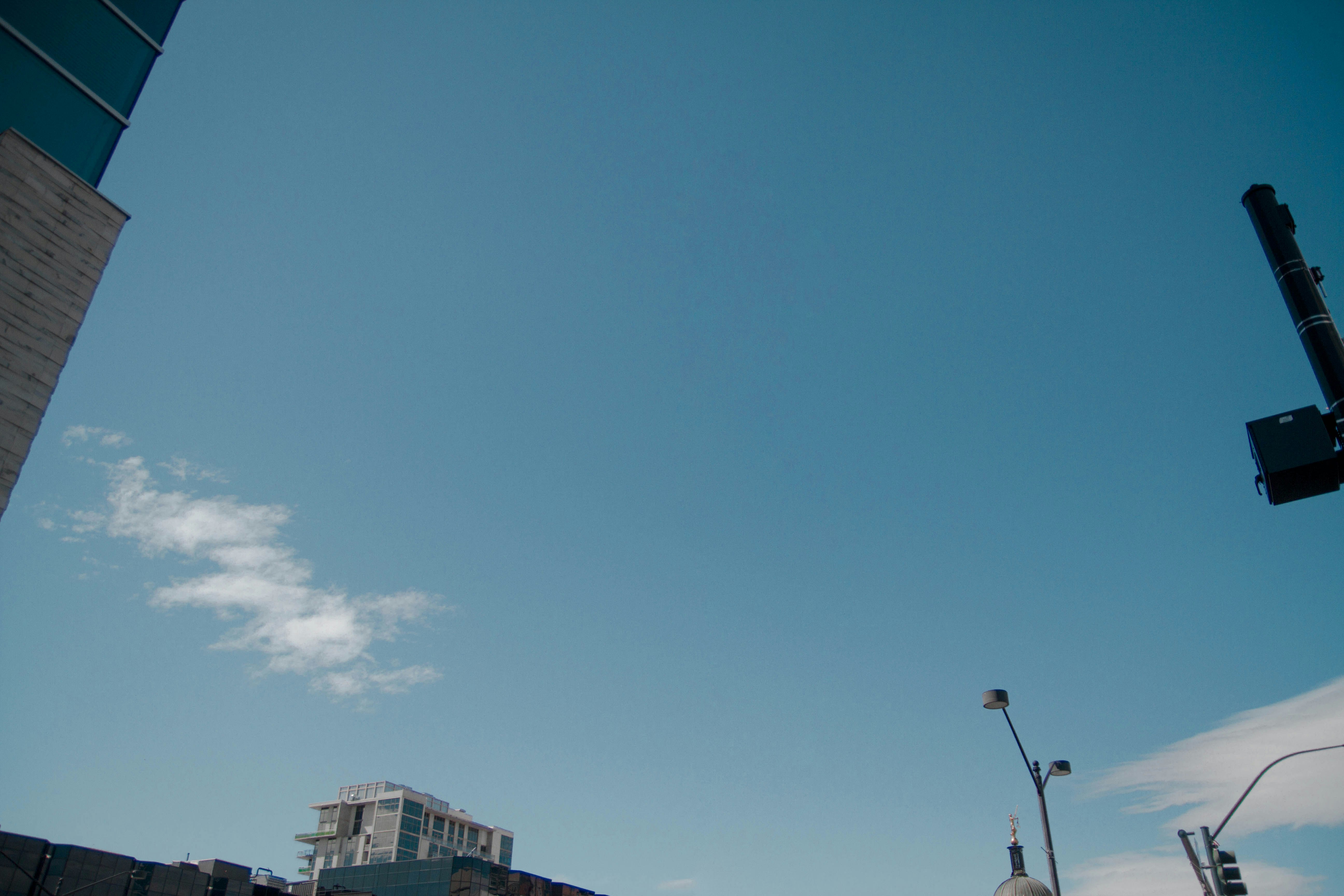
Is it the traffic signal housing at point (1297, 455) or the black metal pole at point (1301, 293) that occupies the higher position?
the black metal pole at point (1301, 293)

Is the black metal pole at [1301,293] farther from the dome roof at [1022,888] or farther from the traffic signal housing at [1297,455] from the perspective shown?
the dome roof at [1022,888]

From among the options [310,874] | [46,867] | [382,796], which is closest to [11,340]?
[46,867]

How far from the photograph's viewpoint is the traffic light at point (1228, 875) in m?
13.8

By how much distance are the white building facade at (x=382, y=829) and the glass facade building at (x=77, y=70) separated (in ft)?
370

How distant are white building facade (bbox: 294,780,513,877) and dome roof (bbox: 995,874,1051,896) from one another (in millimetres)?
83032

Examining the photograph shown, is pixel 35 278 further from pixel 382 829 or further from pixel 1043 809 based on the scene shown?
pixel 382 829

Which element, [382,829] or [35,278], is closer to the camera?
[35,278]

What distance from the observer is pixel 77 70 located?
1958 centimetres

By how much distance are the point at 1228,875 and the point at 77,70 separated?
28.9m

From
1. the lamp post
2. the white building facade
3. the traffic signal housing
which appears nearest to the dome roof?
the lamp post

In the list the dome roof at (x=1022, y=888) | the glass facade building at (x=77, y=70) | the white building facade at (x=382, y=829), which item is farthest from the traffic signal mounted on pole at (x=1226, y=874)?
the white building facade at (x=382, y=829)

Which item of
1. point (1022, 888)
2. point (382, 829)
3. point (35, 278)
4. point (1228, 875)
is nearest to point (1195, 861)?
point (1228, 875)

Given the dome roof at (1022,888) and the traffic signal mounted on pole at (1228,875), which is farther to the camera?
the dome roof at (1022,888)

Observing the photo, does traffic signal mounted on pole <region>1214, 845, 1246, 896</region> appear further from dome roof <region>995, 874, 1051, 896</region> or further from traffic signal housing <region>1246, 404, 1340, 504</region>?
dome roof <region>995, 874, 1051, 896</region>
